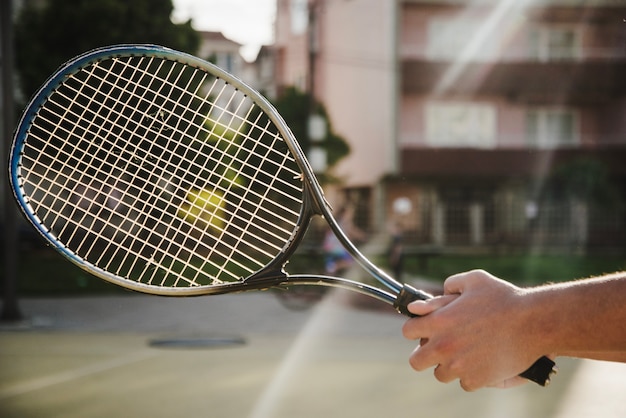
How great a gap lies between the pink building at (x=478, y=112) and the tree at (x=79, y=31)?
30.9 feet

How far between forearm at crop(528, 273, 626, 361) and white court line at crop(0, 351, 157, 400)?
540 cm

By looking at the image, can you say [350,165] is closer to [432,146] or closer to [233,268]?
[432,146]

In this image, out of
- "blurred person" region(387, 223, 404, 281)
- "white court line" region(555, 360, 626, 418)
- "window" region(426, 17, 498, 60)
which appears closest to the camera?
"white court line" region(555, 360, 626, 418)

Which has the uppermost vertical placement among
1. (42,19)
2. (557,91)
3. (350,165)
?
(42,19)

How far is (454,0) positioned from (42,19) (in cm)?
1437

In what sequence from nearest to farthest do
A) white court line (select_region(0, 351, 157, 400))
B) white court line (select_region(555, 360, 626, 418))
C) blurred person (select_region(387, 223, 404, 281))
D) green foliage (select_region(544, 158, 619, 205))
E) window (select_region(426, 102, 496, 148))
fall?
1. white court line (select_region(555, 360, 626, 418))
2. white court line (select_region(0, 351, 157, 400))
3. blurred person (select_region(387, 223, 404, 281))
4. green foliage (select_region(544, 158, 619, 205))
5. window (select_region(426, 102, 496, 148))

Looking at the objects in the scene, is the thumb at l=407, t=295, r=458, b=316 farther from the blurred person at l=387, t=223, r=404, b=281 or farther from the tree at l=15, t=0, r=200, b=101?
the tree at l=15, t=0, r=200, b=101

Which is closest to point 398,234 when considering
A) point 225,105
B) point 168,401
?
point 168,401

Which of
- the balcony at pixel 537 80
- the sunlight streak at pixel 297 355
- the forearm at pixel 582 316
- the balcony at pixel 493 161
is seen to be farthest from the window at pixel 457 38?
the forearm at pixel 582 316

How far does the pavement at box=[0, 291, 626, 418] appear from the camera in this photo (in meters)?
5.75

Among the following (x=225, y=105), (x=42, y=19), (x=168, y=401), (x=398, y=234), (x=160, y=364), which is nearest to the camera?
(x=225, y=105)

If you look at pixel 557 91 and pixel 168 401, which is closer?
pixel 168 401

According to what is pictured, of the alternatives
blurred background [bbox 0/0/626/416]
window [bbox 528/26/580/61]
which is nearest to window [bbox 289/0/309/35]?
blurred background [bbox 0/0/626/416]

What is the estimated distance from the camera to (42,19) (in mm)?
19797
